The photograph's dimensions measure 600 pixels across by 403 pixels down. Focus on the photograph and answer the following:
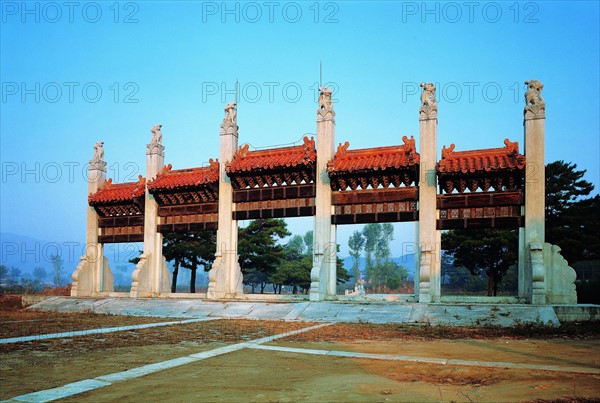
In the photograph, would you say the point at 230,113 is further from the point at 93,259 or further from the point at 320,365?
the point at 320,365

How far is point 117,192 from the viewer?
87.7ft

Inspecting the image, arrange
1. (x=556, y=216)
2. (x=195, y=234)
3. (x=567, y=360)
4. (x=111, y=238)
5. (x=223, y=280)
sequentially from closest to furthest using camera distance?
(x=567, y=360), (x=223, y=280), (x=111, y=238), (x=556, y=216), (x=195, y=234)

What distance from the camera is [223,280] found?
22.6 m

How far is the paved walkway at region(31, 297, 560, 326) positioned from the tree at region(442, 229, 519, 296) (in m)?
17.3

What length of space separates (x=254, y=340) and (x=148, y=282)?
43.9 ft

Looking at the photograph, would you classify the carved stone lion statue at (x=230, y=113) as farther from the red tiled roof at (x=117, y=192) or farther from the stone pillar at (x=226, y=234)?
the red tiled roof at (x=117, y=192)

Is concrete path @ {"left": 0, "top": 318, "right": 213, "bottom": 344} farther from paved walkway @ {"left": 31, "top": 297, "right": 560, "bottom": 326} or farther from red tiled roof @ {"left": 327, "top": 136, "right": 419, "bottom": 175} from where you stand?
red tiled roof @ {"left": 327, "top": 136, "right": 419, "bottom": 175}

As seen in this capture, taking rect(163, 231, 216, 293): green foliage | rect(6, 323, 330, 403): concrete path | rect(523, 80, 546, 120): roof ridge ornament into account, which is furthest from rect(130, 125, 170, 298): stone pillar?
rect(523, 80, 546, 120): roof ridge ornament

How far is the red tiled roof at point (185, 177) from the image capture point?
23.6 metres

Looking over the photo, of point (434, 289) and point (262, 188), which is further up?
point (262, 188)

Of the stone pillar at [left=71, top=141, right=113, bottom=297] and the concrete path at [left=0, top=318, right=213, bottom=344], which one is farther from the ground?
the stone pillar at [left=71, top=141, right=113, bottom=297]

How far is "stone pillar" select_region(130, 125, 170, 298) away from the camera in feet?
80.3

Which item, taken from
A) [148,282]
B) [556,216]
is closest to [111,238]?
[148,282]

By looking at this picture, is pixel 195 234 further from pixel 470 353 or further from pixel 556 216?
pixel 470 353
